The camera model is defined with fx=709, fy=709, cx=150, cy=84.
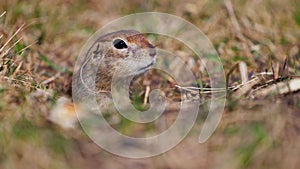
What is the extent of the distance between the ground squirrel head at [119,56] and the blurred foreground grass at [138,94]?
21 centimetres

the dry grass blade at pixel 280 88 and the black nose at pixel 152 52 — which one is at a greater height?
the black nose at pixel 152 52

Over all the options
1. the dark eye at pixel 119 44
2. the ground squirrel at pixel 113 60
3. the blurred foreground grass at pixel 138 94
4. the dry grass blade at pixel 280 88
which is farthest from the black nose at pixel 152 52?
the dry grass blade at pixel 280 88

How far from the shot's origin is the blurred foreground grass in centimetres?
327

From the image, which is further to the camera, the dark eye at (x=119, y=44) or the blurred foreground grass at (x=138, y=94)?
the dark eye at (x=119, y=44)

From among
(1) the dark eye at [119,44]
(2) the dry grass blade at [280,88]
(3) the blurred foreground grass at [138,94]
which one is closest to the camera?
(3) the blurred foreground grass at [138,94]

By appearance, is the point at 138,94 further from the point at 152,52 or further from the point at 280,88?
the point at 280,88

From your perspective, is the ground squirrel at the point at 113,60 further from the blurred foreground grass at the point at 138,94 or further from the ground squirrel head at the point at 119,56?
the blurred foreground grass at the point at 138,94

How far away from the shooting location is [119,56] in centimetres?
406

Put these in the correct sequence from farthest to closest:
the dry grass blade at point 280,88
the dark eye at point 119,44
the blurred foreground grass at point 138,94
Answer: the dark eye at point 119,44 → the dry grass blade at point 280,88 → the blurred foreground grass at point 138,94

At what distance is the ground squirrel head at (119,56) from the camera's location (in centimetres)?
399

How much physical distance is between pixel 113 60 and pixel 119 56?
0.15ft

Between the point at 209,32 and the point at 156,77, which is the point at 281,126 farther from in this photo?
the point at 209,32

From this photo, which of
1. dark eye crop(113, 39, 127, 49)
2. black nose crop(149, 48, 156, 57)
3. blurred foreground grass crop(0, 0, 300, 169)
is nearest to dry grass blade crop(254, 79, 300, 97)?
blurred foreground grass crop(0, 0, 300, 169)

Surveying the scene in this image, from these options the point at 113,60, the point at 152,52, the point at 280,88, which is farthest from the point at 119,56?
the point at 280,88
